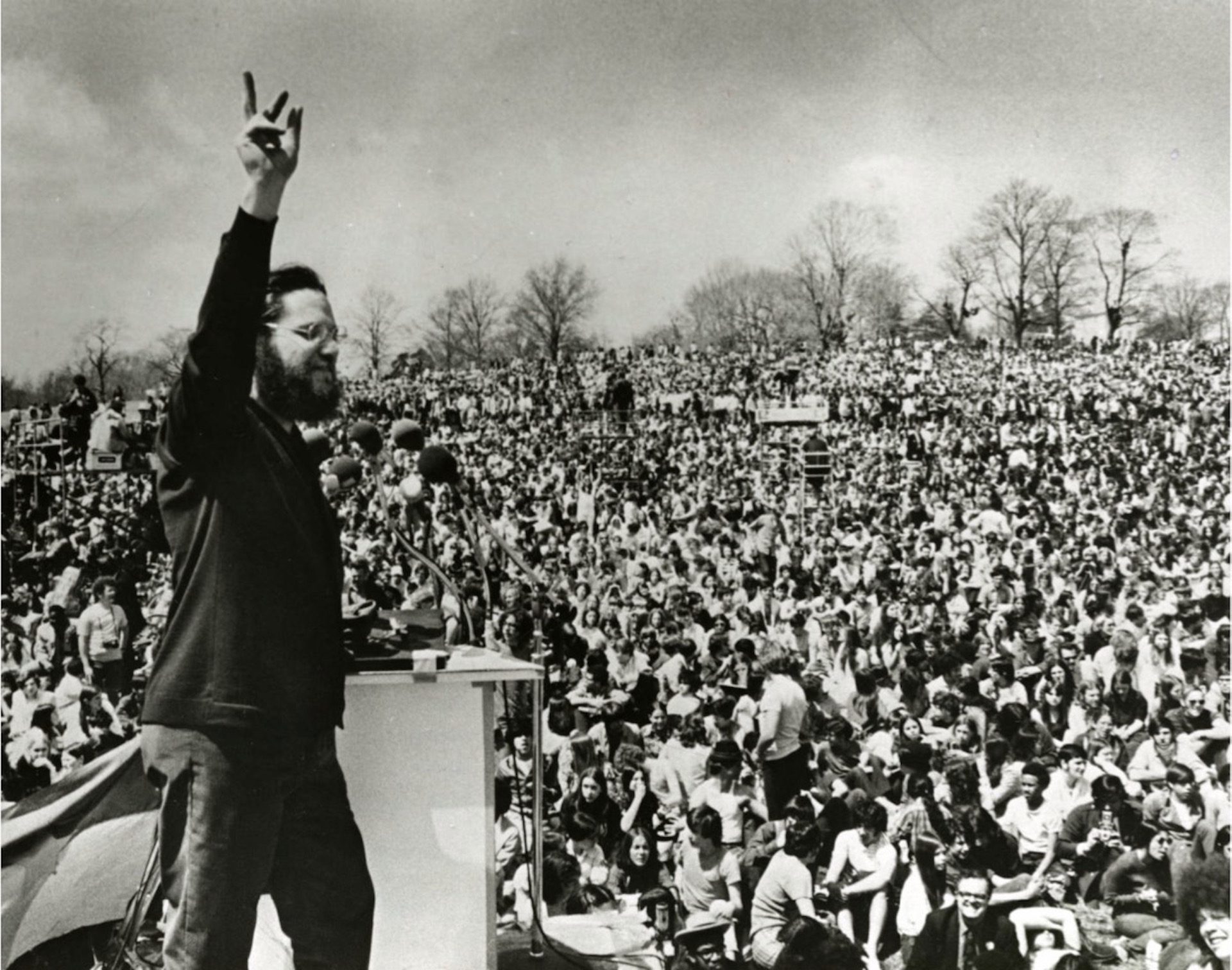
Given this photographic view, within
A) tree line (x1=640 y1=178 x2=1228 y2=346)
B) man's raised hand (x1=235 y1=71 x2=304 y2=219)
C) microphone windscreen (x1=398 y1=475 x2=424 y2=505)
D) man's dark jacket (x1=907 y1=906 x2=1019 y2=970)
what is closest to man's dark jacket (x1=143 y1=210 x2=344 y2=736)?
man's raised hand (x1=235 y1=71 x2=304 y2=219)

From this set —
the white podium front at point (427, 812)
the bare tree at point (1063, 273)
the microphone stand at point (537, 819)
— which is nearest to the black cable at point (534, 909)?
the microphone stand at point (537, 819)

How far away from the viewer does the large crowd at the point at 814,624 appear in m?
3.84

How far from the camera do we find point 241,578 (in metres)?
2.90

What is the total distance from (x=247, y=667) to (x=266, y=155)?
1.25m

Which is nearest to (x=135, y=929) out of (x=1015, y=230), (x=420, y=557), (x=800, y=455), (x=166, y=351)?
(x=420, y=557)

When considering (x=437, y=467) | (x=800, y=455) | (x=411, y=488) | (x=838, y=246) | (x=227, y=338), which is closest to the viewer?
(x=227, y=338)

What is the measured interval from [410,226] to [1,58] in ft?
4.76

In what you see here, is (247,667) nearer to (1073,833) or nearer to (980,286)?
(1073,833)

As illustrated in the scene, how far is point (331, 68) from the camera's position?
12.8 feet

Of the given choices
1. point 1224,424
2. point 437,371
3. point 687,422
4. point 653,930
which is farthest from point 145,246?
point 1224,424

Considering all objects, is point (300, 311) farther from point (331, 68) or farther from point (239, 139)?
point (331, 68)

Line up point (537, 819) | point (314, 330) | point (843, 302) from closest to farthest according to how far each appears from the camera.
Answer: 1. point (537, 819)
2. point (314, 330)
3. point (843, 302)

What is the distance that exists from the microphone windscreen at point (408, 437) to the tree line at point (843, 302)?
10.4 inches

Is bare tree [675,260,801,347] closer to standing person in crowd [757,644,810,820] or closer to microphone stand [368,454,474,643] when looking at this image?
standing person in crowd [757,644,810,820]
